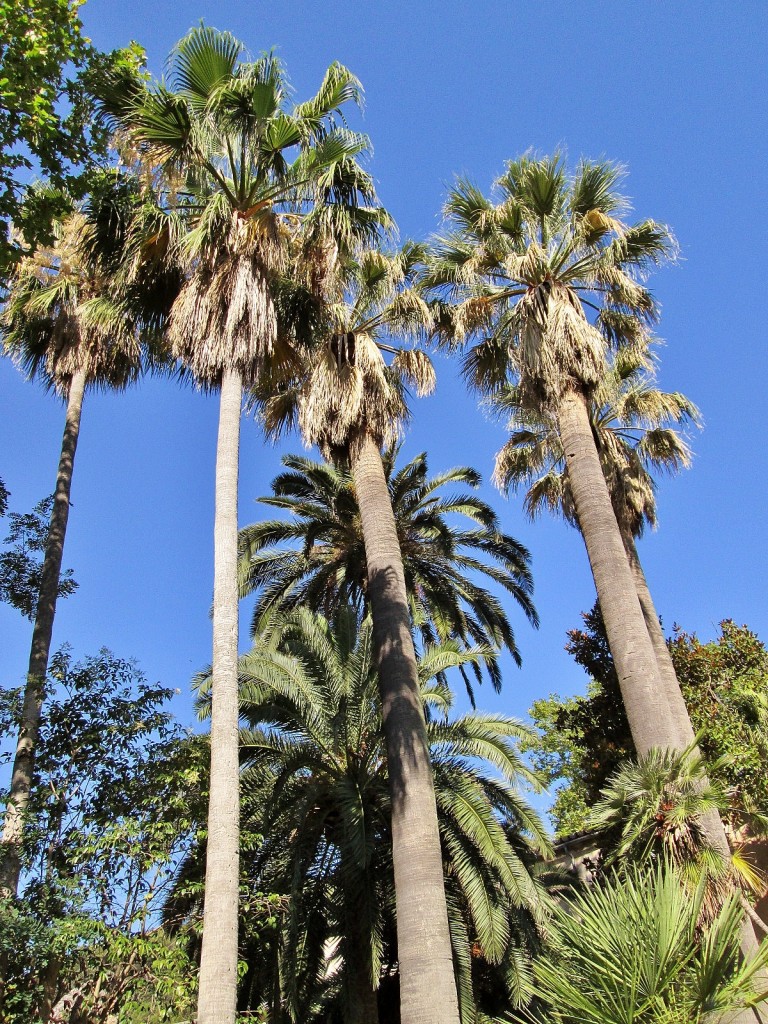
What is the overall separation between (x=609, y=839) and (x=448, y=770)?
3.01m

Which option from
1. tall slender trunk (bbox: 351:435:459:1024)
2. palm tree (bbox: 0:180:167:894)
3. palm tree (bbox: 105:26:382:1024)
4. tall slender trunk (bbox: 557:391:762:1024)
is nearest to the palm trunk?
tall slender trunk (bbox: 557:391:762:1024)

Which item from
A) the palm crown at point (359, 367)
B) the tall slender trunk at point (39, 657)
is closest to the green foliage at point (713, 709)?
the palm crown at point (359, 367)

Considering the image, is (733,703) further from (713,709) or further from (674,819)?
(674,819)

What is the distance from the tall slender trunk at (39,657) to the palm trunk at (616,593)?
765 centimetres

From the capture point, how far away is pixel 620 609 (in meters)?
11.9

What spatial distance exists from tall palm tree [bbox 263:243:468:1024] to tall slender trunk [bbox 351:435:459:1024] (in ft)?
0.04

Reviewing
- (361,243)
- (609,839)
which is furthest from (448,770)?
(361,243)

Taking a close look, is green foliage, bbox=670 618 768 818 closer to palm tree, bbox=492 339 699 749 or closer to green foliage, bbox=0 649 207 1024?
palm tree, bbox=492 339 699 749

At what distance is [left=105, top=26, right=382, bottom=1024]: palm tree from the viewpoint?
1089 cm

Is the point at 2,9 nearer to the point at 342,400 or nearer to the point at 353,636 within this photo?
the point at 342,400

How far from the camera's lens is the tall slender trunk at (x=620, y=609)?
1083 centimetres

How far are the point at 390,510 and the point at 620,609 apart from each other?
3761mm

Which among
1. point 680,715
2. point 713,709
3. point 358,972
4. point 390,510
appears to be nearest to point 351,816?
point 358,972

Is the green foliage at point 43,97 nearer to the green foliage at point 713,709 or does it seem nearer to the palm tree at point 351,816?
the palm tree at point 351,816
